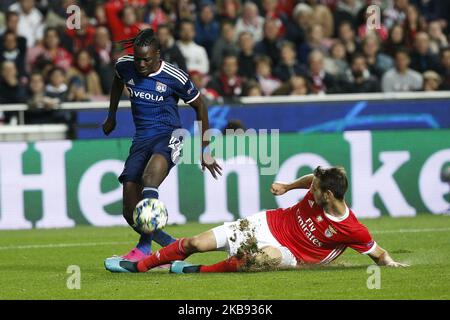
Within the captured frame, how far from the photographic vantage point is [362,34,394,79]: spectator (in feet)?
66.1

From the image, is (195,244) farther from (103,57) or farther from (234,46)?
(234,46)

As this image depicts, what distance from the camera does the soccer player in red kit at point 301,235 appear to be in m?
10.1

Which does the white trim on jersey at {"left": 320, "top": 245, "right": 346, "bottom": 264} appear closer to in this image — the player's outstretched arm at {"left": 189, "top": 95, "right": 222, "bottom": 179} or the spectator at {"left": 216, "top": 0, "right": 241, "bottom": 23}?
the player's outstretched arm at {"left": 189, "top": 95, "right": 222, "bottom": 179}

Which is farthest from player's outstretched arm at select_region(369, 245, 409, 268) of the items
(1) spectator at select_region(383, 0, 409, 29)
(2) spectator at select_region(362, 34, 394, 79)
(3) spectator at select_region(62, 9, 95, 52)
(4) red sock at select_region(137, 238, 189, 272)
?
(1) spectator at select_region(383, 0, 409, 29)

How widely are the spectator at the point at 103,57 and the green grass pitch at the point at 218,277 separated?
4966mm

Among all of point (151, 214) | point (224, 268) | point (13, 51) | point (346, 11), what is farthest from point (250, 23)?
point (151, 214)

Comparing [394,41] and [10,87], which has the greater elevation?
[394,41]

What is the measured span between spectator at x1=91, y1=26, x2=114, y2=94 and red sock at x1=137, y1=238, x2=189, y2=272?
8.49 m

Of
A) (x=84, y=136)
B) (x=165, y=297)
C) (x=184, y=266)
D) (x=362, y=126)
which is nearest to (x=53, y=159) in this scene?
(x=84, y=136)

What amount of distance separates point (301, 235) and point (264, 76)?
29.9ft

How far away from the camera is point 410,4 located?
862 inches

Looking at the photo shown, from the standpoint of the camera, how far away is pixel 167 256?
10.4m

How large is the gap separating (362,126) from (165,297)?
8.95 m

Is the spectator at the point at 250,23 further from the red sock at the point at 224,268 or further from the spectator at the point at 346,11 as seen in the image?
the red sock at the point at 224,268
